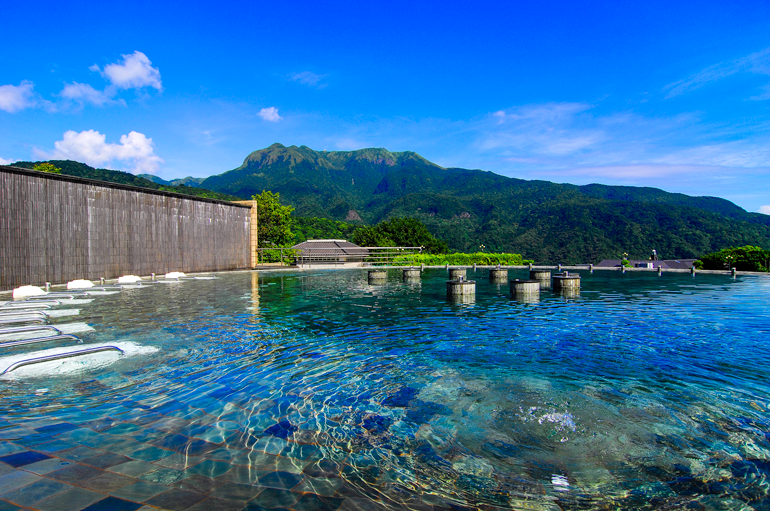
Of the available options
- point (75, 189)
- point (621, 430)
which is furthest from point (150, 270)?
point (621, 430)

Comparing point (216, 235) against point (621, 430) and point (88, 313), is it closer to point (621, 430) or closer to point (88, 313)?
point (88, 313)

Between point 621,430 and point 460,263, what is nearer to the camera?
point 621,430

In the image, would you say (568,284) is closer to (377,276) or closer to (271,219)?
(377,276)

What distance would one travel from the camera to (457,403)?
4.30 metres

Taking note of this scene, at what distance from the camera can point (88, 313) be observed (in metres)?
9.00

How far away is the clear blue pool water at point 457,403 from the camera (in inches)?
116

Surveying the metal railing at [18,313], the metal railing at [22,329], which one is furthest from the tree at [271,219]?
the metal railing at [22,329]

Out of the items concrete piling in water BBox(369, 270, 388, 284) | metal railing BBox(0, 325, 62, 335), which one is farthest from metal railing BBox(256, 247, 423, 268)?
metal railing BBox(0, 325, 62, 335)

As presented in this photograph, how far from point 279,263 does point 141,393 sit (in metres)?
24.4

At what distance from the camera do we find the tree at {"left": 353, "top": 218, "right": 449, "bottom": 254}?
140 ft

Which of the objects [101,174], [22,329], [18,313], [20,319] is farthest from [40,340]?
[101,174]

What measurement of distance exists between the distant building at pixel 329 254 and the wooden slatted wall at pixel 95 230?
756cm

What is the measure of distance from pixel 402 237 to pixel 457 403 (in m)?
40.2

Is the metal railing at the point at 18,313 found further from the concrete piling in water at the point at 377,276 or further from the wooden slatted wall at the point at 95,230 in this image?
the concrete piling in water at the point at 377,276
